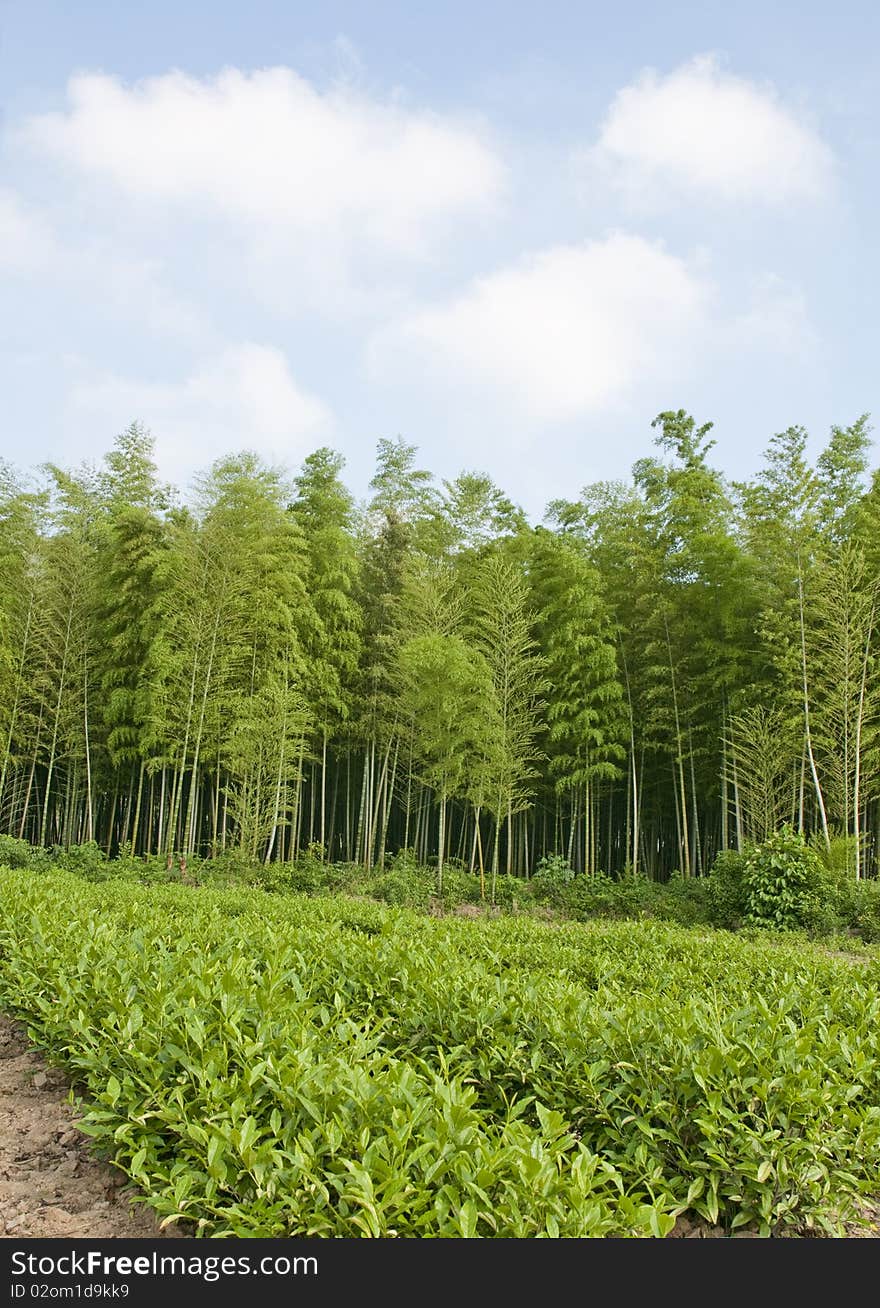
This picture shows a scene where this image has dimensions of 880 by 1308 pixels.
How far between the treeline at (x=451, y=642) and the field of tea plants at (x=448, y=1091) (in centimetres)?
731

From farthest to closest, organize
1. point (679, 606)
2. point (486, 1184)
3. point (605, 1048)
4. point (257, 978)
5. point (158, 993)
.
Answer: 1. point (679, 606)
2. point (257, 978)
3. point (158, 993)
4. point (605, 1048)
5. point (486, 1184)

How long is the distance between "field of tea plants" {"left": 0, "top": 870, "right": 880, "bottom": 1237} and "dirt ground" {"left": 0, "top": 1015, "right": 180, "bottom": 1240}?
12 centimetres

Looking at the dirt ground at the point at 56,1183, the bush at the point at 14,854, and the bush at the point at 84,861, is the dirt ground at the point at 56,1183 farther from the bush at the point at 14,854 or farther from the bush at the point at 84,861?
the bush at the point at 14,854

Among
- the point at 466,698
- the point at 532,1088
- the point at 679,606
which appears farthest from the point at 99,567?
the point at 532,1088

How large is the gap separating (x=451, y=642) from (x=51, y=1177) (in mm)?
8592

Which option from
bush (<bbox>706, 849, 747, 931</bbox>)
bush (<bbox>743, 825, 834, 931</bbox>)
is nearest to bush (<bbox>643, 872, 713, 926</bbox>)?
bush (<bbox>706, 849, 747, 931</bbox>)

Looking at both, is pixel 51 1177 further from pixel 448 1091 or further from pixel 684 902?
pixel 684 902

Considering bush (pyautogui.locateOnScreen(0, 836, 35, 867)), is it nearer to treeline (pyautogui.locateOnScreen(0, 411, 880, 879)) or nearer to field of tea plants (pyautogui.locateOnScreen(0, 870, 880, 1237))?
treeline (pyautogui.locateOnScreen(0, 411, 880, 879))

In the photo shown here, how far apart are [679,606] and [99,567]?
9080mm

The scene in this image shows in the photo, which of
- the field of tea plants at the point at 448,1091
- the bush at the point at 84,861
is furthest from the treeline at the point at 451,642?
the field of tea plants at the point at 448,1091

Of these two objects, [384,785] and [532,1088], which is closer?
[532,1088]

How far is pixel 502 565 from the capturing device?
12578 mm

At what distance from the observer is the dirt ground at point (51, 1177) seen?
6.88 ft

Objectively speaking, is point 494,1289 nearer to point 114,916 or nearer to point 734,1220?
point 734,1220
